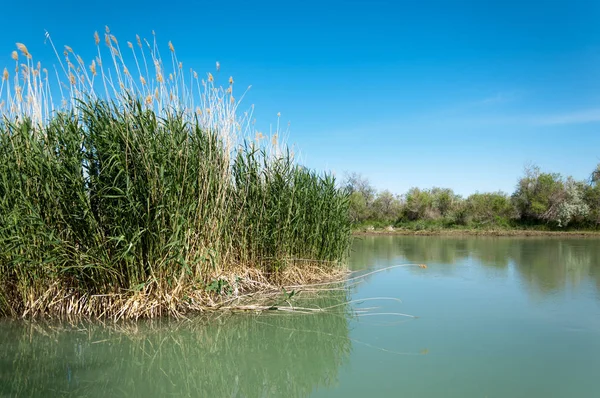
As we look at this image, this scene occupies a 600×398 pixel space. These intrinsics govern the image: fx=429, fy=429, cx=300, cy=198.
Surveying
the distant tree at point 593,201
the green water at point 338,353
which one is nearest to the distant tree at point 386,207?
the distant tree at point 593,201

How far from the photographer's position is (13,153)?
4164mm

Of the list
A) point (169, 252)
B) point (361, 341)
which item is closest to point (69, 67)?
point (169, 252)

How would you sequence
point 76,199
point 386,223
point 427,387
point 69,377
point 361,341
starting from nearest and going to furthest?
point 427,387 < point 69,377 < point 361,341 < point 76,199 < point 386,223

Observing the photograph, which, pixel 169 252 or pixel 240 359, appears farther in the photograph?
pixel 169 252

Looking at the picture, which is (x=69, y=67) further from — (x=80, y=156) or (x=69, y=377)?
(x=69, y=377)

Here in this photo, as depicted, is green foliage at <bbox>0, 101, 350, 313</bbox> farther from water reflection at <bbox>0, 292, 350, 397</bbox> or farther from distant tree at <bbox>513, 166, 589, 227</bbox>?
distant tree at <bbox>513, 166, 589, 227</bbox>

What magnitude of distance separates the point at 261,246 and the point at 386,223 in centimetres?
2181

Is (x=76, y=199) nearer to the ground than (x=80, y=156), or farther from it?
nearer to the ground

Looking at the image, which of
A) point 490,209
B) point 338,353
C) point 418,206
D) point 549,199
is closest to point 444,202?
point 418,206

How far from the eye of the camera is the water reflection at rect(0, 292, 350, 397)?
2791 mm

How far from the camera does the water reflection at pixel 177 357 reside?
110 inches

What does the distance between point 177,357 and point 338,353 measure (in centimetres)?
126

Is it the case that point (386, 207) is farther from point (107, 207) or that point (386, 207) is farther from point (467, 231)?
point (107, 207)

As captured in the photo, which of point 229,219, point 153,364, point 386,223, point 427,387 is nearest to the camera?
point 427,387
